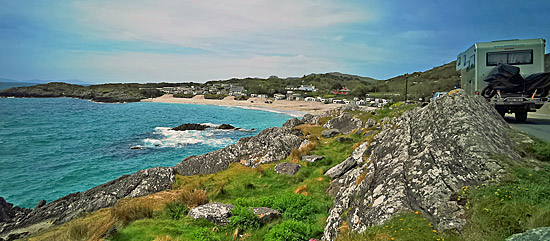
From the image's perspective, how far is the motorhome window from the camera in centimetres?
1602

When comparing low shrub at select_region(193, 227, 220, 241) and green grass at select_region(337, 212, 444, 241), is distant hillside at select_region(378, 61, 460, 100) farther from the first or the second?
low shrub at select_region(193, 227, 220, 241)

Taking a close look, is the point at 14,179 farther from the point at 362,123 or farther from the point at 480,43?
the point at 480,43

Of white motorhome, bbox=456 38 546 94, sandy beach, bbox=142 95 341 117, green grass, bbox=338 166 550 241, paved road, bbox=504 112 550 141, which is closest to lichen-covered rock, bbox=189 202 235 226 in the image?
green grass, bbox=338 166 550 241

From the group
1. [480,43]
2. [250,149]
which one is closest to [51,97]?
[250,149]

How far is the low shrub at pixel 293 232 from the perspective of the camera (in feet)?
21.3

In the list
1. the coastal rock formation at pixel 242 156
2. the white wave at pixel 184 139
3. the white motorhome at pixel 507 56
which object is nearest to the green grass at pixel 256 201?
the coastal rock formation at pixel 242 156

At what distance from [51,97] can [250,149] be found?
190439 millimetres

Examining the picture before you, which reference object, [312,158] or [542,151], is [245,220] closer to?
[312,158]

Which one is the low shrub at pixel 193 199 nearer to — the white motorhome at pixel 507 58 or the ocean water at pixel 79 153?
the white motorhome at pixel 507 58

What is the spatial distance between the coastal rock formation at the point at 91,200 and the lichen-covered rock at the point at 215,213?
6400 mm

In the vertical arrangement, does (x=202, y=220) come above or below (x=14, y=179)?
above

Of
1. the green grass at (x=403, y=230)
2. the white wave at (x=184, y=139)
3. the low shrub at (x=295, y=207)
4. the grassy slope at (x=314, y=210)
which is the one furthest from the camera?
the white wave at (x=184, y=139)

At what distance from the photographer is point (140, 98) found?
472 feet

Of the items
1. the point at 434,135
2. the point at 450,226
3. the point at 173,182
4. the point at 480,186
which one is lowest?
the point at 173,182
